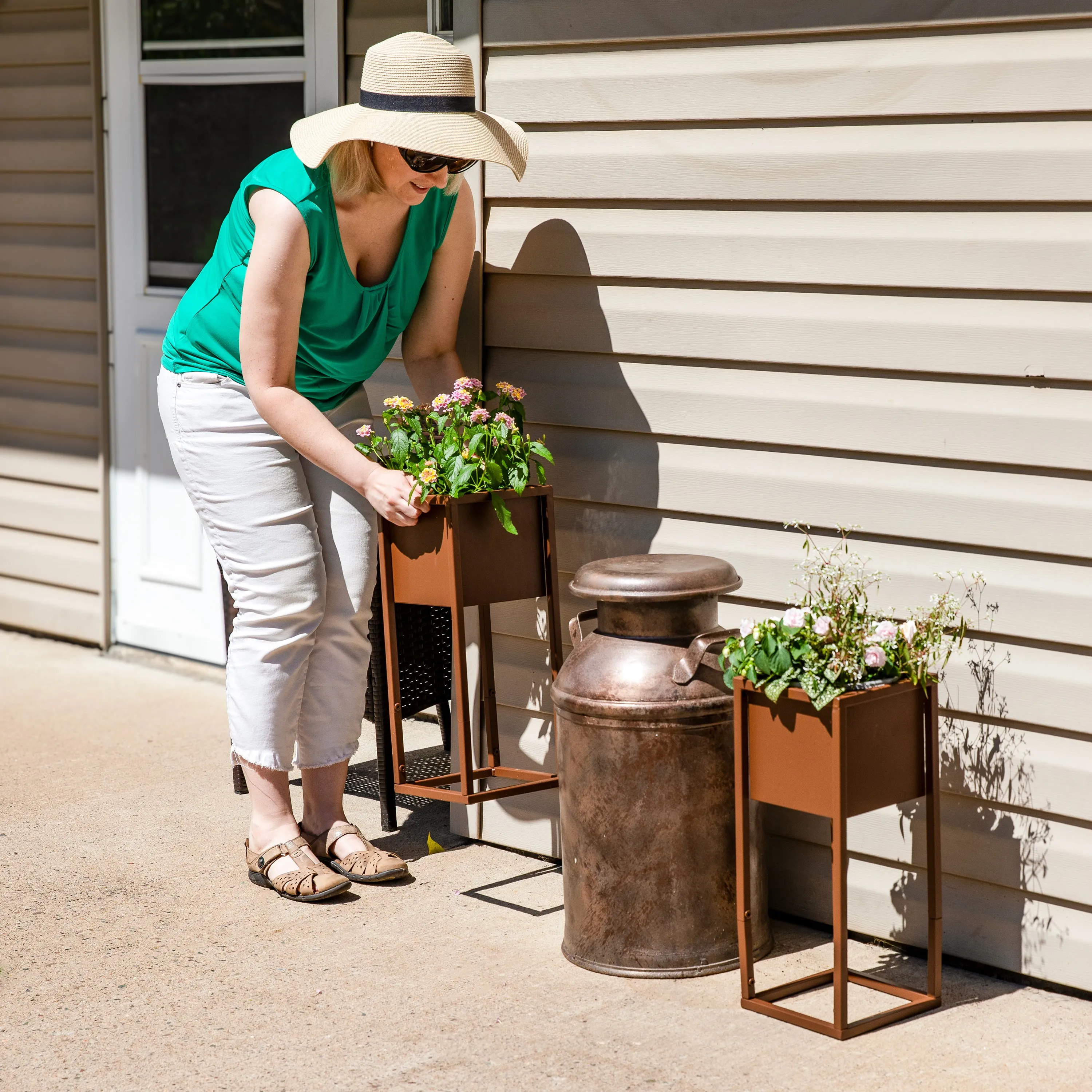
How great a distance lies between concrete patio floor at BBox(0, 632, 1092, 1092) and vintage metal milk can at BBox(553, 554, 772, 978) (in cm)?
11

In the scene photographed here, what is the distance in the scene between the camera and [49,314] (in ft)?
18.0

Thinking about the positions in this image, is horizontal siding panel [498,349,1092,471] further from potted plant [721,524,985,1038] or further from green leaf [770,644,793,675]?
green leaf [770,644,793,675]

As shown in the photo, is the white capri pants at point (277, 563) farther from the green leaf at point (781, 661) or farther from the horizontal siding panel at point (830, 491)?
the green leaf at point (781, 661)

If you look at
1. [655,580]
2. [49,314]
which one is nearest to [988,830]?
[655,580]

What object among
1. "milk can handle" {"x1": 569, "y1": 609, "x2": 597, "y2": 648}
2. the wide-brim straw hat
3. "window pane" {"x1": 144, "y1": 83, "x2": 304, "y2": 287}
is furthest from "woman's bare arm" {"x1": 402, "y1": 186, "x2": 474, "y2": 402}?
"window pane" {"x1": 144, "y1": 83, "x2": 304, "y2": 287}

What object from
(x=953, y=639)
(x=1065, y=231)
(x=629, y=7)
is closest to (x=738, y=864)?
(x=953, y=639)

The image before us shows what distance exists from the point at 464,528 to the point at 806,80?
1147 millimetres

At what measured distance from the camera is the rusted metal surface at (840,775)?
2.56 m

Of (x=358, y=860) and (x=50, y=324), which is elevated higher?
(x=50, y=324)

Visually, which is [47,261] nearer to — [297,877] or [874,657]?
[297,877]

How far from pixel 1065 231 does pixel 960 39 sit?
0.41m

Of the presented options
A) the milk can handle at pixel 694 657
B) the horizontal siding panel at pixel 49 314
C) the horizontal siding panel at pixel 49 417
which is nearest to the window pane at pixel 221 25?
the horizontal siding panel at pixel 49 314

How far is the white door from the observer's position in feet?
15.6

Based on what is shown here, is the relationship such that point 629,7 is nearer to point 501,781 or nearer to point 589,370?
point 589,370
